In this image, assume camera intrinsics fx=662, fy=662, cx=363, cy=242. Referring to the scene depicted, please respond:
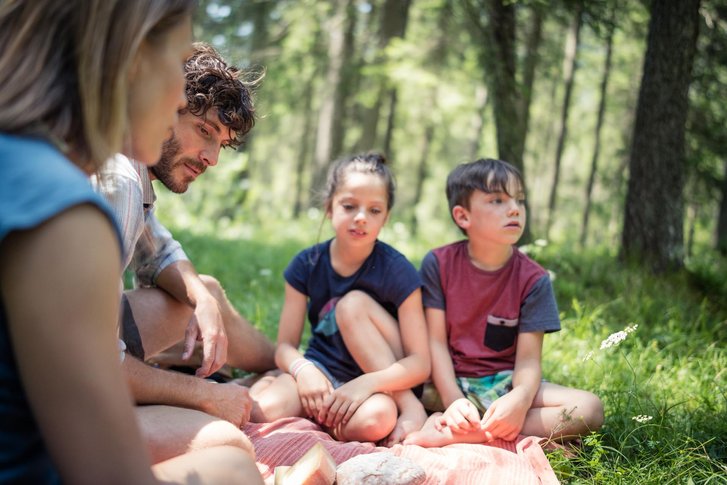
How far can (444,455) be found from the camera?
8.54 ft

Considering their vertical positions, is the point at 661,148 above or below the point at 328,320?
above

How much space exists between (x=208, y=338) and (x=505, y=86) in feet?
12.2

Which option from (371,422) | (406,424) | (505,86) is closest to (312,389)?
(371,422)

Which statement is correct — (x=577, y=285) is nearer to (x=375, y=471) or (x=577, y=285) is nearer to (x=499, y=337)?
(x=499, y=337)

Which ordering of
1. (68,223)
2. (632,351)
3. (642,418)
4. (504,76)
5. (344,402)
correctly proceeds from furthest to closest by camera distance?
(504,76) → (632,351) → (344,402) → (642,418) → (68,223)

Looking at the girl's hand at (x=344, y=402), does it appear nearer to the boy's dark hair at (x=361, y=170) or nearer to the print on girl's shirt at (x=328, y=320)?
the print on girl's shirt at (x=328, y=320)

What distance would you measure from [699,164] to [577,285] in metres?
5.24

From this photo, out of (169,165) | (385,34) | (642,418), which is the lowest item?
(642,418)

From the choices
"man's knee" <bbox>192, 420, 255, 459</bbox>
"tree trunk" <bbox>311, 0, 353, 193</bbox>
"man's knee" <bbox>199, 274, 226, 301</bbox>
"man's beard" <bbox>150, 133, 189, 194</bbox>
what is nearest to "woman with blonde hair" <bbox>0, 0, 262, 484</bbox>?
"man's knee" <bbox>192, 420, 255, 459</bbox>

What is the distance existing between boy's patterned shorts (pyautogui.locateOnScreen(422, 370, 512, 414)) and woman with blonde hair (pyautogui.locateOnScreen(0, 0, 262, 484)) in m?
2.01

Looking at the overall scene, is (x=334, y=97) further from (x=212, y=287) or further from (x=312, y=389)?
(x=312, y=389)

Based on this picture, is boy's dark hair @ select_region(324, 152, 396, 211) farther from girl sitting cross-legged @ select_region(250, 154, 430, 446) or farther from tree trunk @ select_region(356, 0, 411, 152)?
tree trunk @ select_region(356, 0, 411, 152)

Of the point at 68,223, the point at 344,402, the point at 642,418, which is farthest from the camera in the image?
the point at 344,402

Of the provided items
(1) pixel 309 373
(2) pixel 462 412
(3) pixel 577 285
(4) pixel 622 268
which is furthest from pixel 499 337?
(4) pixel 622 268
